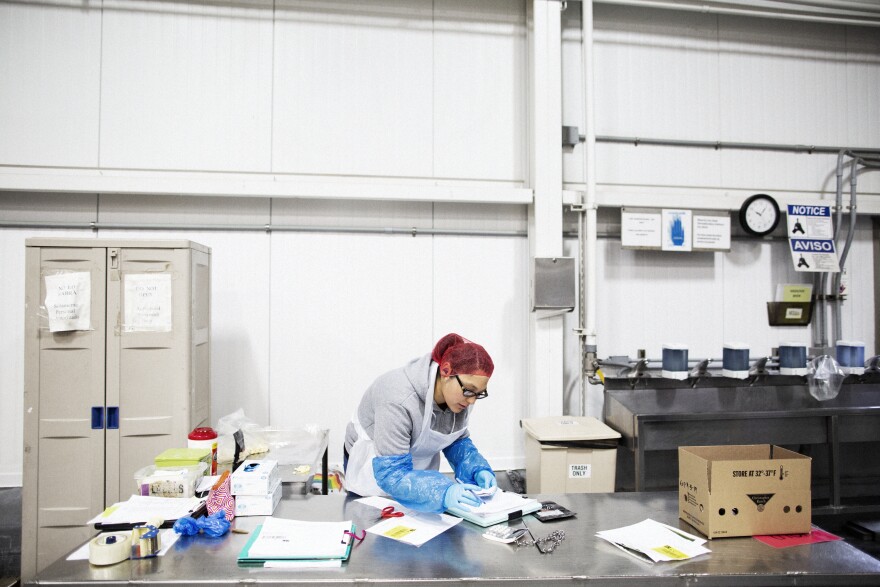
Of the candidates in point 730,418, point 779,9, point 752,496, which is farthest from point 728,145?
point 752,496

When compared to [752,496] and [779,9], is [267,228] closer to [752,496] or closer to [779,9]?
[752,496]

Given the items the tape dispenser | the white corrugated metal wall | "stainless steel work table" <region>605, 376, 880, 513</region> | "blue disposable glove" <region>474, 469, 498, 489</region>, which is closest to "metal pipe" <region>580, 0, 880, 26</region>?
the white corrugated metal wall

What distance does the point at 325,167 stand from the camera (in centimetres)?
345

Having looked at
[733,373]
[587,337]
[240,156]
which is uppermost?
[240,156]

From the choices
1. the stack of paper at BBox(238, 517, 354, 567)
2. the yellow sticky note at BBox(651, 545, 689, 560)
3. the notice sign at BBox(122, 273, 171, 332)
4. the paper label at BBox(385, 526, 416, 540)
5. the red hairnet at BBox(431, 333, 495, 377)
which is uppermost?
the notice sign at BBox(122, 273, 171, 332)

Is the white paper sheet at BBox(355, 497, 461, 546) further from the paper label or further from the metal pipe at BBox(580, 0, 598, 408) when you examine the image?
the metal pipe at BBox(580, 0, 598, 408)

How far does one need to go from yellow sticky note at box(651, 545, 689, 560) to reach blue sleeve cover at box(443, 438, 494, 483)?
0.66m

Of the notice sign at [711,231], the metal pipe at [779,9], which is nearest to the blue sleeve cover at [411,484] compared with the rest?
the notice sign at [711,231]

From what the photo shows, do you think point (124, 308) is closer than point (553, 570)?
No

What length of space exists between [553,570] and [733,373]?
2.55m

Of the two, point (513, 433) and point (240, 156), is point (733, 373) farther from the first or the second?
point (240, 156)

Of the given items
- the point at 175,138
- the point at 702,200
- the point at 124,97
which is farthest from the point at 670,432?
the point at 124,97

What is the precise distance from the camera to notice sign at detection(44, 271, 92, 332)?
8.09ft

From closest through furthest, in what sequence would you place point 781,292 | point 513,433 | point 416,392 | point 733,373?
1. point 416,392
2. point 733,373
3. point 513,433
4. point 781,292
